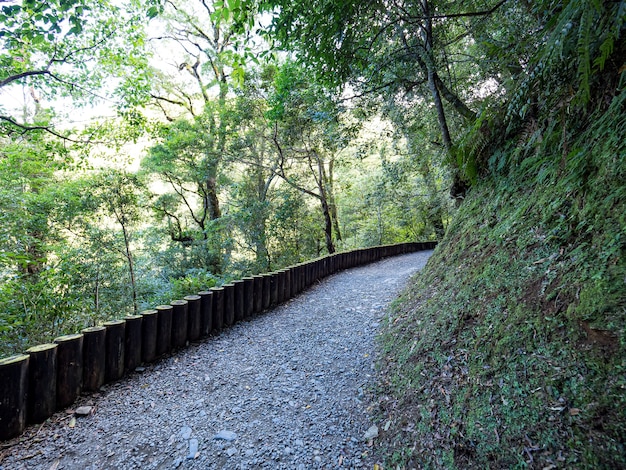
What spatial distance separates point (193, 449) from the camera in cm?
182

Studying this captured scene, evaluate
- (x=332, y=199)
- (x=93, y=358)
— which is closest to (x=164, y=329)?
(x=93, y=358)

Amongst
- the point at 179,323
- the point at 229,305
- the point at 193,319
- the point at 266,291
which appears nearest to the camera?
the point at 179,323

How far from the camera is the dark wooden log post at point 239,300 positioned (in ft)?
13.6

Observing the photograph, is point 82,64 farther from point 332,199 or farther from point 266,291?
point 332,199

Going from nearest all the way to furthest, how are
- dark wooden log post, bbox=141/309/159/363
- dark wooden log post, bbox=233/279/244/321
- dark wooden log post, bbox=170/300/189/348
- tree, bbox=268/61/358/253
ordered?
dark wooden log post, bbox=141/309/159/363
dark wooden log post, bbox=170/300/189/348
dark wooden log post, bbox=233/279/244/321
tree, bbox=268/61/358/253

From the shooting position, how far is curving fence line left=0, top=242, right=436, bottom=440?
1.95 m

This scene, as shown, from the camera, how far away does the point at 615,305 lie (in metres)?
1.16

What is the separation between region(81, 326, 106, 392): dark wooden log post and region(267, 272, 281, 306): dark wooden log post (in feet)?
8.60

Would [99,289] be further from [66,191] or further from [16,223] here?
[66,191]

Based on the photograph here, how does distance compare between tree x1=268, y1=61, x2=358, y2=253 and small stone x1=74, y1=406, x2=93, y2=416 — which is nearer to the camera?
small stone x1=74, y1=406, x2=93, y2=416

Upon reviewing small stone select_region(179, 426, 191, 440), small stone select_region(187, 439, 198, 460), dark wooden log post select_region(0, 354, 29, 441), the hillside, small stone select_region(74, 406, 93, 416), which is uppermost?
the hillside

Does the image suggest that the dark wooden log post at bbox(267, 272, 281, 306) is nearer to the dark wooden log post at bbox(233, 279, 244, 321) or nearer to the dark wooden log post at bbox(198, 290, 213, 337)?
the dark wooden log post at bbox(233, 279, 244, 321)

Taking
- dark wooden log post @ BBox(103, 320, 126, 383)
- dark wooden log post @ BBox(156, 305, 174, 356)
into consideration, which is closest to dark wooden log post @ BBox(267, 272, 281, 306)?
dark wooden log post @ BBox(156, 305, 174, 356)

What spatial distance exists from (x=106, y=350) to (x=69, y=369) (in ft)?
1.03
